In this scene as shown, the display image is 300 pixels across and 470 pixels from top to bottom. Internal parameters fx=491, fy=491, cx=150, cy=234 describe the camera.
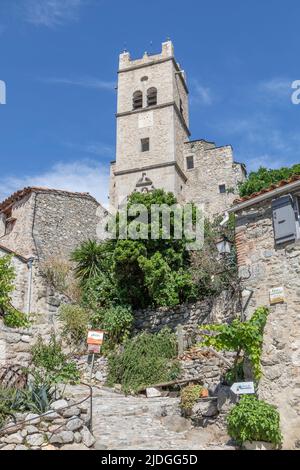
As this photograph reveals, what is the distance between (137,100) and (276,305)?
26.2 metres

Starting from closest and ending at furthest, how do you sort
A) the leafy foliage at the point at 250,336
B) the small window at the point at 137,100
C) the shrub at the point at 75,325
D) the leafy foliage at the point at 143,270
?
the leafy foliage at the point at 250,336 < the leafy foliage at the point at 143,270 < the shrub at the point at 75,325 < the small window at the point at 137,100

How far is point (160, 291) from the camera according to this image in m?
15.8

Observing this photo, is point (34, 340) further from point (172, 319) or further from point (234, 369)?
point (234, 369)

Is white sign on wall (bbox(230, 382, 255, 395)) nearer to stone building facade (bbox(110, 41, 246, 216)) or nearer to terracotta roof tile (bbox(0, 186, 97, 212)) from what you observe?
terracotta roof tile (bbox(0, 186, 97, 212))

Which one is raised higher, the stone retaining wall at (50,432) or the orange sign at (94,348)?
the orange sign at (94,348)

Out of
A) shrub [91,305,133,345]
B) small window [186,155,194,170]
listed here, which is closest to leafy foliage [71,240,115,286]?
shrub [91,305,133,345]

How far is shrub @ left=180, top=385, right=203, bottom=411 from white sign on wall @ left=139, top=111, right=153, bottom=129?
23.2 meters

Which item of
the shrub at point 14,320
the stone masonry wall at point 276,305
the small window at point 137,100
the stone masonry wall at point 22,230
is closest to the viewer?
the stone masonry wall at point 276,305

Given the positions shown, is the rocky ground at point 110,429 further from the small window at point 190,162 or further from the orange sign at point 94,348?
the small window at point 190,162

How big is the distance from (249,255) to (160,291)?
5.65 m

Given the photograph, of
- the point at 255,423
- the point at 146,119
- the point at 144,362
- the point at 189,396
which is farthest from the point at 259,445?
the point at 146,119

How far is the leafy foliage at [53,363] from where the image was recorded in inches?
483

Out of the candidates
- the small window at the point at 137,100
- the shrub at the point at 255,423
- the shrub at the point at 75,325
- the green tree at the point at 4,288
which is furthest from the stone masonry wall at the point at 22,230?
the small window at the point at 137,100

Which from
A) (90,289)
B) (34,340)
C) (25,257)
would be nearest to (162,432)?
(34,340)
